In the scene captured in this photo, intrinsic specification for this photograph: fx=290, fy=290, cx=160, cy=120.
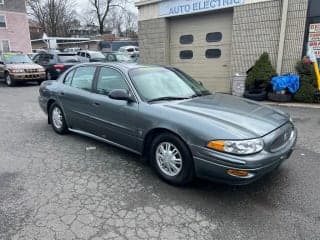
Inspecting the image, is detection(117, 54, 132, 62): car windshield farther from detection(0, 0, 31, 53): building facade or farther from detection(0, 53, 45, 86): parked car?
detection(0, 0, 31, 53): building facade

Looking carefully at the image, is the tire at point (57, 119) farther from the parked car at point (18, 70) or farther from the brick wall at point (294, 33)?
the parked car at point (18, 70)

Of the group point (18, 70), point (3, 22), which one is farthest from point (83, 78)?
point (3, 22)

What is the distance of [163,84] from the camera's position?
14.1 feet

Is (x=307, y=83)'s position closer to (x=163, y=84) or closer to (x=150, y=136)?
(x=163, y=84)

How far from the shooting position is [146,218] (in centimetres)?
295

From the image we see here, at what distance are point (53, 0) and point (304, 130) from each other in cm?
4943

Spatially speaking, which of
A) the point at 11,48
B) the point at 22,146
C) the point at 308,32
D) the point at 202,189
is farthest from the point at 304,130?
the point at 11,48

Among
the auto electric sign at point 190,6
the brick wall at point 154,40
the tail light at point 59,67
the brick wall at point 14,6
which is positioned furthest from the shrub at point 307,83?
the brick wall at point 14,6

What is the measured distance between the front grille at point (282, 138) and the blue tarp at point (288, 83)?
5091 millimetres

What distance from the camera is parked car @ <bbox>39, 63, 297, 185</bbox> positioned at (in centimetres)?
305

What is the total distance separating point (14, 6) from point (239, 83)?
107 feet

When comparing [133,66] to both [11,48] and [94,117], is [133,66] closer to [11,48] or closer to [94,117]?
[94,117]

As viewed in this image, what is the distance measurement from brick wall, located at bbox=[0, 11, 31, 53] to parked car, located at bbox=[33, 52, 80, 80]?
67.9 ft

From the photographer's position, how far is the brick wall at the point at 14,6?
32.3 m
